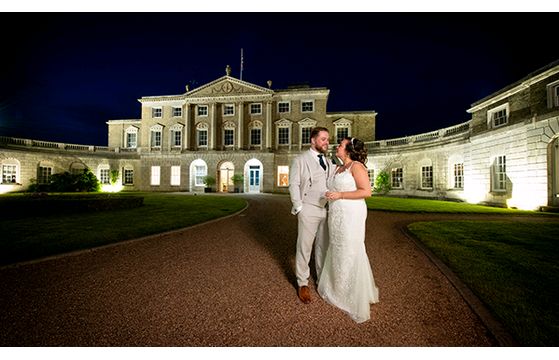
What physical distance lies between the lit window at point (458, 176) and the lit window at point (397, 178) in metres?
4.71

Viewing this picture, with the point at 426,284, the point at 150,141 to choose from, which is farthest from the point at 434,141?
the point at 150,141

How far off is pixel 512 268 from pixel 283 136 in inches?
990

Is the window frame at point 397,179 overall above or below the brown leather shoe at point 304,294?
above

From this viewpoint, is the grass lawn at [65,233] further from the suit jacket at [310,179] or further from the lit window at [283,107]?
the lit window at [283,107]

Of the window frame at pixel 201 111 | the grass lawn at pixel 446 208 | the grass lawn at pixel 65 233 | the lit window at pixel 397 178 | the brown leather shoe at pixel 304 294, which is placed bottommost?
the brown leather shoe at pixel 304 294

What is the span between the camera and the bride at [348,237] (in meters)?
2.92

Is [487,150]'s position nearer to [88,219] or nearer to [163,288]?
[163,288]

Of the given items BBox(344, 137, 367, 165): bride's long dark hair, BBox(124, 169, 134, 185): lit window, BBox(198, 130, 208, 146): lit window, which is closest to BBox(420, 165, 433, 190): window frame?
BBox(344, 137, 367, 165): bride's long dark hair

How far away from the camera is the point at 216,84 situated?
92.1ft

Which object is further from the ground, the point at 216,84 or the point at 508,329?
the point at 216,84

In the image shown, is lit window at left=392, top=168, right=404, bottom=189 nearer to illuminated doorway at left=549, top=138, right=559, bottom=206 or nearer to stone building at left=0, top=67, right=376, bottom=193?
stone building at left=0, top=67, right=376, bottom=193

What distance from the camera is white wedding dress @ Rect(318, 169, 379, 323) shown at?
9.44 ft

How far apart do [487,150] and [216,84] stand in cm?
2531

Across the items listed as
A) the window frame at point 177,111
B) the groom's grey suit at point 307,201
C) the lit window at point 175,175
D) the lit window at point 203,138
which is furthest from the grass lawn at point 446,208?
the window frame at point 177,111
